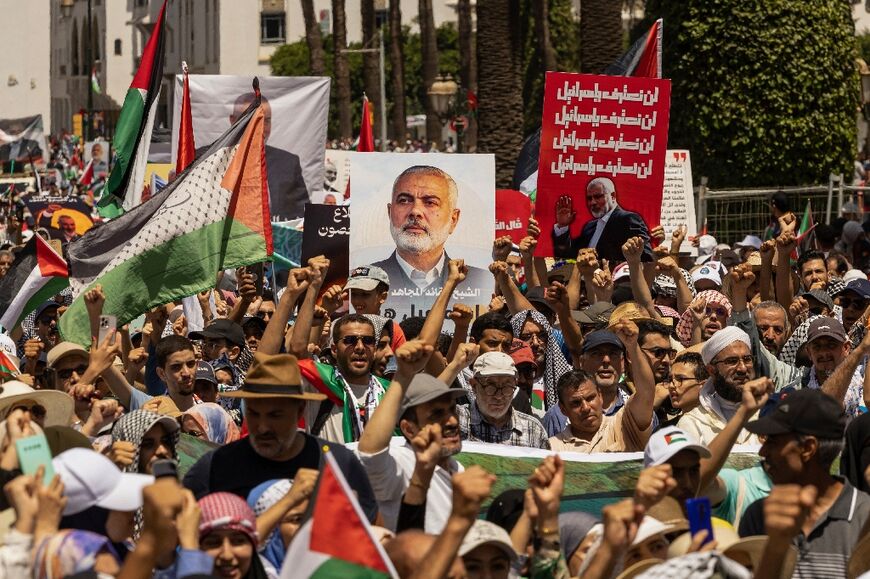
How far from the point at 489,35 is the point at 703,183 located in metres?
4.54

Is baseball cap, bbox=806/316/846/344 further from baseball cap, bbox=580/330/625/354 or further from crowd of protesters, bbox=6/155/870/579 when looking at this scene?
baseball cap, bbox=580/330/625/354

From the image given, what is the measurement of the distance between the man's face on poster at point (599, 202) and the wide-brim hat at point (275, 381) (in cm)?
503

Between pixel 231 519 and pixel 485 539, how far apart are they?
694 mm

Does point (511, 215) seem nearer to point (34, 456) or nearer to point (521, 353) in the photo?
point (521, 353)

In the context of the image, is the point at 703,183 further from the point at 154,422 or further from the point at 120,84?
the point at 120,84

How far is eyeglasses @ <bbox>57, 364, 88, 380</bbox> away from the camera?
26.2ft

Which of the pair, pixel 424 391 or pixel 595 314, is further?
pixel 595 314

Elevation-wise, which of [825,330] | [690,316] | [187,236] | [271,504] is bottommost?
[271,504]

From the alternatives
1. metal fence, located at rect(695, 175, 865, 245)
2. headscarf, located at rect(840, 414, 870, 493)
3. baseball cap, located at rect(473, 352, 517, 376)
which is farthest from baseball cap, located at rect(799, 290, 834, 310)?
metal fence, located at rect(695, 175, 865, 245)

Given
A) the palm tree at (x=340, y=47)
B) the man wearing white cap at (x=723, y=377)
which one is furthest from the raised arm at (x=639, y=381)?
the palm tree at (x=340, y=47)

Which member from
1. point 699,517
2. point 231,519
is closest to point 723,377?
point 699,517

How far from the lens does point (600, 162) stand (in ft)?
36.0

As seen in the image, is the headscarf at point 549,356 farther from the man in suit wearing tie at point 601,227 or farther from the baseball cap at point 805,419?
the baseball cap at point 805,419

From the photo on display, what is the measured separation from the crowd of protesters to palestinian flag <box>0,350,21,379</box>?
214mm
